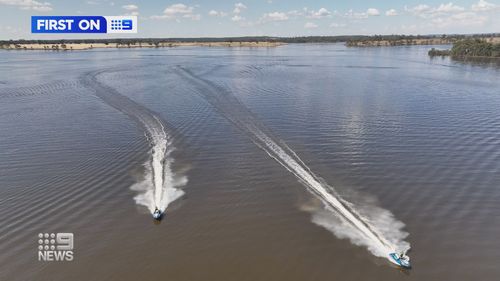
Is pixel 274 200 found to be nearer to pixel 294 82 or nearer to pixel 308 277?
pixel 308 277

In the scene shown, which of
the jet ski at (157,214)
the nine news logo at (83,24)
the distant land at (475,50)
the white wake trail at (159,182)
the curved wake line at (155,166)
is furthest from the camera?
the distant land at (475,50)

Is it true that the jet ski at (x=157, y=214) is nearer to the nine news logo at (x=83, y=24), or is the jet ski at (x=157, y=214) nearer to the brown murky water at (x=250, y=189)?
the brown murky water at (x=250, y=189)

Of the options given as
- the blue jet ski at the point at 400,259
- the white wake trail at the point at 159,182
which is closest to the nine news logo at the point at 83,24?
the white wake trail at the point at 159,182

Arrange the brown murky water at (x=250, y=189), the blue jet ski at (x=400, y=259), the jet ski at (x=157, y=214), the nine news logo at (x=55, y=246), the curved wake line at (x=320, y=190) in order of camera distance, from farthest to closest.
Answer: the jet ski at (x=157, y=214), the curved wake line at (x=320, y=190), the nine news logo at (x=55, y=246), the brown murky water at (x=250, y=189), the blue jet ski at (x=400, y=259)

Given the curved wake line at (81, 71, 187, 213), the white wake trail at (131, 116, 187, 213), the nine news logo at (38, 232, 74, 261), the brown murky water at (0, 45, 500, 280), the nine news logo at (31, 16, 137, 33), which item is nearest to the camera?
the brown murky water at (0, 45, 500, 280)

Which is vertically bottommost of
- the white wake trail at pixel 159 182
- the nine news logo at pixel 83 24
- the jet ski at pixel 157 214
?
the jet ski at pixel 157 214

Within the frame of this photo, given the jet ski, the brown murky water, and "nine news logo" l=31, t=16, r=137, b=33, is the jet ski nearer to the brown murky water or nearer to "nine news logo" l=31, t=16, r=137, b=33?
the brown murky water

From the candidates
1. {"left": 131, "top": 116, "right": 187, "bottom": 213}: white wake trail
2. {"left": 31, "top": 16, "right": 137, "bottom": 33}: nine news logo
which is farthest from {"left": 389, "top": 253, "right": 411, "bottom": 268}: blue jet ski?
{"left": 31, "top": 16, "right": 137, "bottom": 33}: nine news logo

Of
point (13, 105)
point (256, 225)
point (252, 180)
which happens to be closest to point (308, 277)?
point (256, 225)
